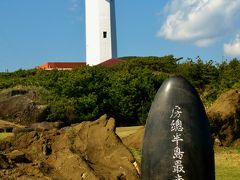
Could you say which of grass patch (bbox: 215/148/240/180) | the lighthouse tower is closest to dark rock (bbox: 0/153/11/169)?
grass patch (bbox: 215/148/240/180)

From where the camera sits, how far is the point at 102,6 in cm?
4391

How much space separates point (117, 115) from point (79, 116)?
8.04ft

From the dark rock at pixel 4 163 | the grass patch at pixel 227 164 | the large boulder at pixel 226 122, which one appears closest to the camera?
the dark rock at pixel 4 163

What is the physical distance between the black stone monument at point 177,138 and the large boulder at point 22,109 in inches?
786

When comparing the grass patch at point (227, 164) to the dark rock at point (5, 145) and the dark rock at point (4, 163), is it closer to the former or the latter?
the dark rock at point (4, 163)

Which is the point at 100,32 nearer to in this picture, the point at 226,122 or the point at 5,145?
the point at 226,122

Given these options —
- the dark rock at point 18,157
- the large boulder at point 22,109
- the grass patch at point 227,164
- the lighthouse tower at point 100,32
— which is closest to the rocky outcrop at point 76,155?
the dark rock at point 18,157

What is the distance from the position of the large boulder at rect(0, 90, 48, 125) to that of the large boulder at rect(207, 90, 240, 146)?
32.9ft

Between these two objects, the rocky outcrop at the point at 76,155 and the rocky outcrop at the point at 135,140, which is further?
the rocky outcrop at the point at 135,140

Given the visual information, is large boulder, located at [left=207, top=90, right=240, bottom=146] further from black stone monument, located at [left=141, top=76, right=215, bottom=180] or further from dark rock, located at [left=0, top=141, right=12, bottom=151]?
black stone monument, located at [left=141, top=76, right=215, bottom=180]

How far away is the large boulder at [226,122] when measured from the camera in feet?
60.6

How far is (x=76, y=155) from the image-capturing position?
936 centimetres

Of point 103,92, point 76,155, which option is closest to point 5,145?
point 76,155

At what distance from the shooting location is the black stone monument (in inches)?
246
